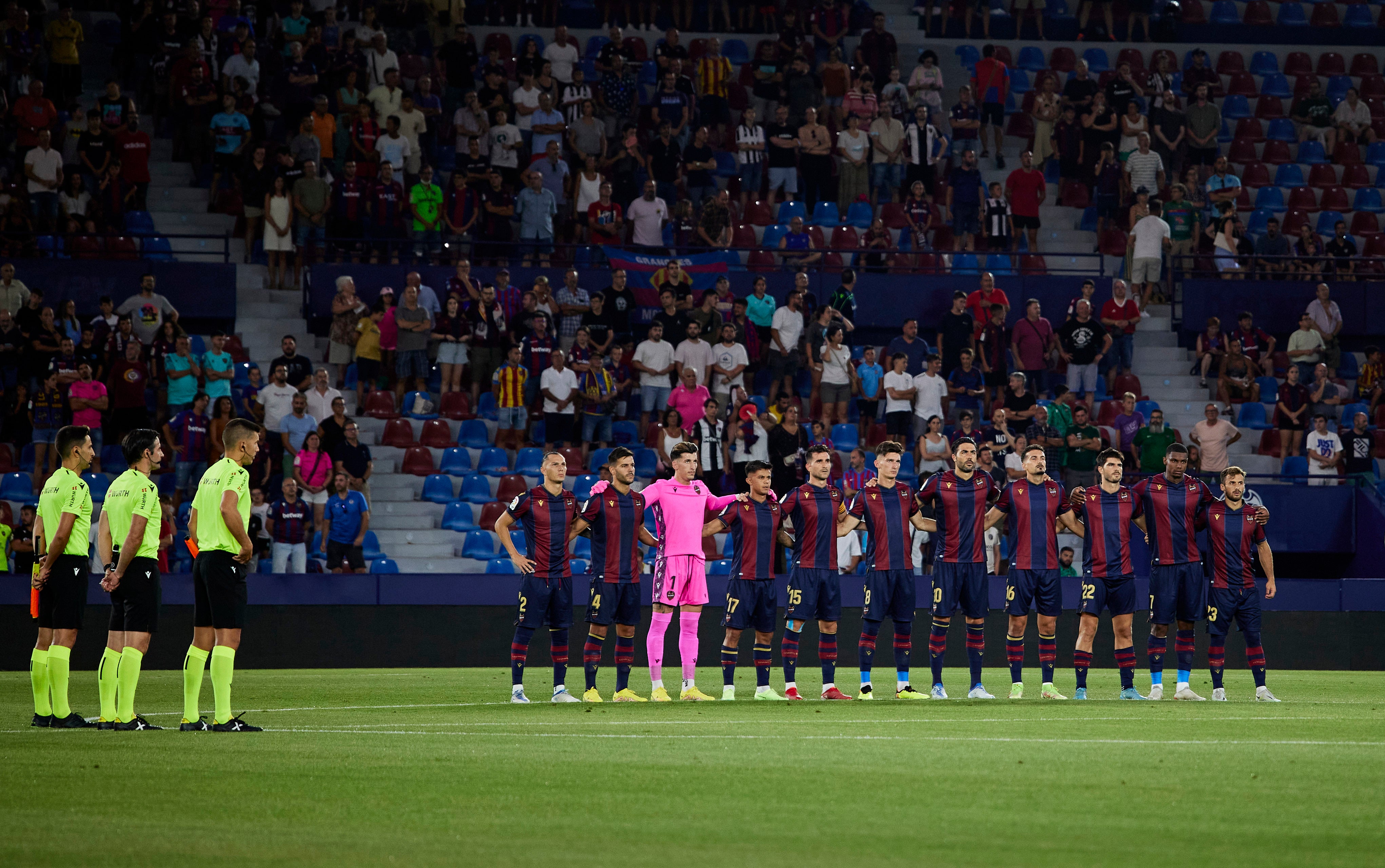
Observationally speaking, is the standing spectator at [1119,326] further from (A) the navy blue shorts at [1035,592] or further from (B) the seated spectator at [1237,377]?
A: (A) the navy blue shorts at [1035,592]

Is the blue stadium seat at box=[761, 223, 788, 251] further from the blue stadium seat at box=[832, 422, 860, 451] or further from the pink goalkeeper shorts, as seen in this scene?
the pink goalkeeper shorts

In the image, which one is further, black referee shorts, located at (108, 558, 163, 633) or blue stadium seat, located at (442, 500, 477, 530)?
blue stadium seat, located at (442, 500, 477, 530)

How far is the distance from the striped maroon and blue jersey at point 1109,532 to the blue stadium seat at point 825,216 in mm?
14381

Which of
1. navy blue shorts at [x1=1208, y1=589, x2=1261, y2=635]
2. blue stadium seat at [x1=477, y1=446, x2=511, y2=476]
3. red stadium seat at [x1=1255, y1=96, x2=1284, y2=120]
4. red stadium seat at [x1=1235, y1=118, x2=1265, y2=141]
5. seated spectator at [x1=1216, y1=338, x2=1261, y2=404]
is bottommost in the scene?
navy blue shorts at [x1=1208, y1=589, x2=1261, y2=635]

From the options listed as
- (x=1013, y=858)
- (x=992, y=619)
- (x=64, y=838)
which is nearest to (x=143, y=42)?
(x=992, y=619)

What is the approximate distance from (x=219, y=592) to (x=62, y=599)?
176 centimetres

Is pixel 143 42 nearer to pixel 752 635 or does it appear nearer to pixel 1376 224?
pixel 752 635

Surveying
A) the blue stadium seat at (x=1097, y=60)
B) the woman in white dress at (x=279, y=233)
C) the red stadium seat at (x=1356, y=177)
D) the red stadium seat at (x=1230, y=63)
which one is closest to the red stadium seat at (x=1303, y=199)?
the red stadium seat at (x=1356, y=177)

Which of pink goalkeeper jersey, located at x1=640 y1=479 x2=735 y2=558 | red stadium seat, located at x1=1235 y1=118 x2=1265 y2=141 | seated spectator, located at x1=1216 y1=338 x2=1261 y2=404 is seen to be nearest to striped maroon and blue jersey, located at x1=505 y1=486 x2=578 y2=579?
pink goalkeeper jersey, located at x1=640 y1=479 x2=735 y2=558

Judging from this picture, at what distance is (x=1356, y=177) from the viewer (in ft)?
108

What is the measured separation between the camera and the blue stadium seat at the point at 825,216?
3039cm

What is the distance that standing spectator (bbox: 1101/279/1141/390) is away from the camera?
92.0ft

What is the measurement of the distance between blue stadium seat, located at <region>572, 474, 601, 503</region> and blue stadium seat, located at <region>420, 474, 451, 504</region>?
2116mm

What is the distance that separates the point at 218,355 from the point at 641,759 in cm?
1645
